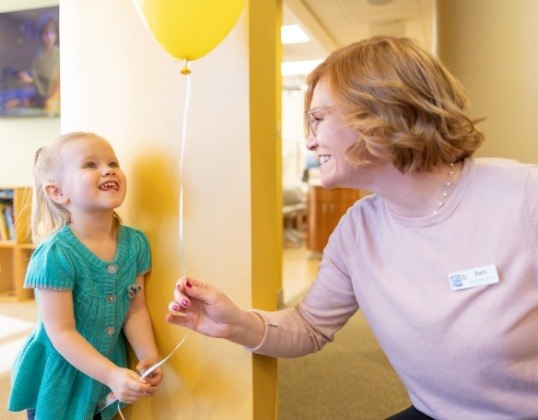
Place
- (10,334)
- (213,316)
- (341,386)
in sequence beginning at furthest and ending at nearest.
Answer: (10,334), (341,386), (213,316)

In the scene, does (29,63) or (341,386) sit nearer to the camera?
(341,386)

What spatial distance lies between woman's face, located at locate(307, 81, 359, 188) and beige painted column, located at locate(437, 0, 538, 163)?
3.81 ft

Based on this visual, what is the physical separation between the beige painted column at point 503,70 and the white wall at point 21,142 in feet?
10.3

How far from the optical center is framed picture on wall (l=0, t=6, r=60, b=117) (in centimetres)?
376

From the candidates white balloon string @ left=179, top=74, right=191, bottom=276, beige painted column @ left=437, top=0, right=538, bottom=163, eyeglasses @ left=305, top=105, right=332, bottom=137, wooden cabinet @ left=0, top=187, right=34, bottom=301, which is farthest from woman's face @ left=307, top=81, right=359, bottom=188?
wooden cabinet @ left=0, top=187, right=34, bottom=301

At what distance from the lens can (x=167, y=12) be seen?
93 centimetres

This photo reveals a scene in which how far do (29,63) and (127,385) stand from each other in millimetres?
3588

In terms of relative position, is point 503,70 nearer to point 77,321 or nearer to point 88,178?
point 88,178

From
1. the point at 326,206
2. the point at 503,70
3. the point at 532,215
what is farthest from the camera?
the point at 326,206

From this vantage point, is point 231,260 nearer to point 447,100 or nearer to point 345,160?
point 345,160

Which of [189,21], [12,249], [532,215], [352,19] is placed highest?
[352,19]

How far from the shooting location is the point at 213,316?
1.02 metres

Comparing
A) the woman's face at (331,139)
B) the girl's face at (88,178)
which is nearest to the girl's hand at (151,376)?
the girl's face at (88,178)

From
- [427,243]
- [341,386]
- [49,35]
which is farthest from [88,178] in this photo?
[49,35]
